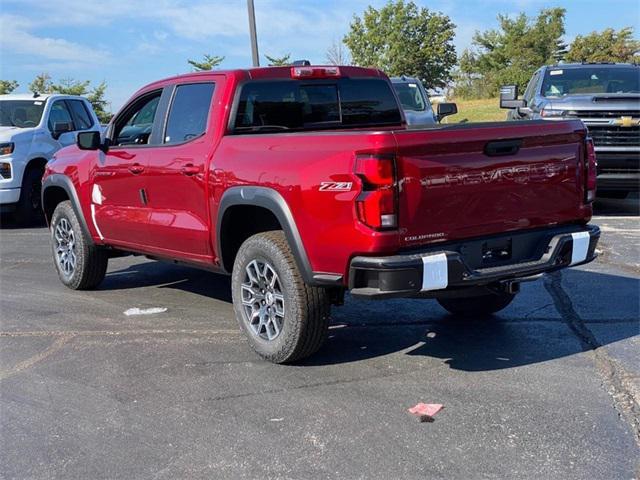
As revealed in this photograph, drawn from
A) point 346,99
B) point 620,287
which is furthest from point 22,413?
point 620,287

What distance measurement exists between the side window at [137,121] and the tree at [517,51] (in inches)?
1628

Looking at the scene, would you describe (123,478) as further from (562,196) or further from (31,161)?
(31,161)

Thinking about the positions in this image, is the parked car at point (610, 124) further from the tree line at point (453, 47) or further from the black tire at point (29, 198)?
the tree line at point (453, 47)

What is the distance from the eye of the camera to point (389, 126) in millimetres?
5719

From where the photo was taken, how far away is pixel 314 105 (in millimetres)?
5336

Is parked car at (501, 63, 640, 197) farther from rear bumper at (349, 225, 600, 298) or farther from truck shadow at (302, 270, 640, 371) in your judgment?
rear bumper at (349, 225, 600, 298)

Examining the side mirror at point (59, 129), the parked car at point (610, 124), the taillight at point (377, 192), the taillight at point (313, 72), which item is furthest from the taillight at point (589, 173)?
the side mirror at point (59, 129)

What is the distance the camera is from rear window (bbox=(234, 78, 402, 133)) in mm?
4996

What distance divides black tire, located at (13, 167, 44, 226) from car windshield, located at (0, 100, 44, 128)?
0.88m

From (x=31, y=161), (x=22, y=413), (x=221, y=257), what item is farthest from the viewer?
(x=31, y=161)

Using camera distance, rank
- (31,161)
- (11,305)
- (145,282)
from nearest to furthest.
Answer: (11,305), (145,282), (31,161)

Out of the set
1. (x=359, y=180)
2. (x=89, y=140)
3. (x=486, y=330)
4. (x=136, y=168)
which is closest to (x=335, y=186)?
(x=359, y=180)

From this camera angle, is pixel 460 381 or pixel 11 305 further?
pixel 11 305

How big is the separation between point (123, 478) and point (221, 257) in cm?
194
